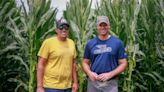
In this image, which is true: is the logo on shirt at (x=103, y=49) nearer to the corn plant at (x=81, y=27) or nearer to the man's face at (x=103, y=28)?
the man's face at (x=103, y=28)

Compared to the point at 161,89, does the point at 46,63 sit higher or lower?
higher

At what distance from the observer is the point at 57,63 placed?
4.15m

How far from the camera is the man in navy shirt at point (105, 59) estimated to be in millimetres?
4102

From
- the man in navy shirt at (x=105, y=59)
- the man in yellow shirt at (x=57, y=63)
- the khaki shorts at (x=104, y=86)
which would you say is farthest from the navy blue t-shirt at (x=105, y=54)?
the man in yellow shirt at (x=57, y=63)

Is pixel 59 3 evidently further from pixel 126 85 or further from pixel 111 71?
pixel 111 71

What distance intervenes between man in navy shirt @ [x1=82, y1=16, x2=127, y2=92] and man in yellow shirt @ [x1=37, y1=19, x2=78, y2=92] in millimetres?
259

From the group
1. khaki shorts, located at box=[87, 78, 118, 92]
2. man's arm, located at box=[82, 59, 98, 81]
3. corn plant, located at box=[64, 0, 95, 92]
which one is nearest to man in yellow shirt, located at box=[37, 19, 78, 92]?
man's arm, located at box=[82, 59, 98, 81]

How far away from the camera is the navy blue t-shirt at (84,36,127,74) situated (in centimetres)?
411

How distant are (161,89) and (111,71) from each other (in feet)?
7.43

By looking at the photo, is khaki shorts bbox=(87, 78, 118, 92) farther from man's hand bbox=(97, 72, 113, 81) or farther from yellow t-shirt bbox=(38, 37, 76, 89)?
yellow t-shirt bbox=(38, 37, 76, 89)

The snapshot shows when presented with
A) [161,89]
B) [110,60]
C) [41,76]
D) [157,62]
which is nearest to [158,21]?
[157,62]

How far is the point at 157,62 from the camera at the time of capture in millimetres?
6203

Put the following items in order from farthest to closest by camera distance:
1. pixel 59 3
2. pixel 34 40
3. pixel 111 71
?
pixel 59 3 → pixel 34 40 → pixel 111 71

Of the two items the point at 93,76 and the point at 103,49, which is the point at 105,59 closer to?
the point at 103,49
